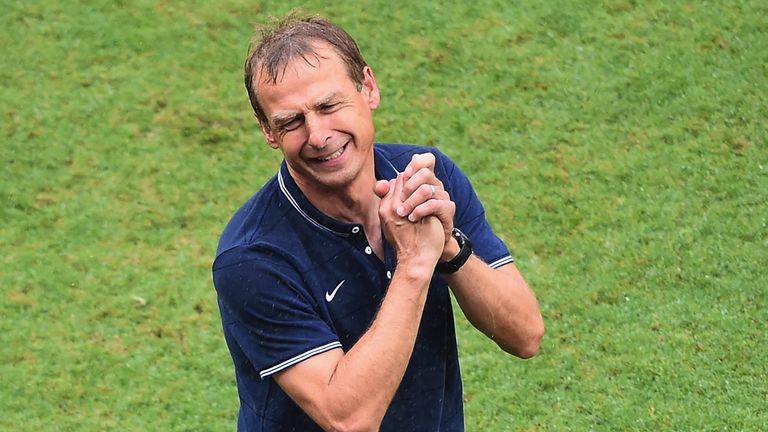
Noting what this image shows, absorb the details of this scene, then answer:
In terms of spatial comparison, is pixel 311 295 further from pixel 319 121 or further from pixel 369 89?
pixel 369 89

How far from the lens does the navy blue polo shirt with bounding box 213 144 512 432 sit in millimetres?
3326

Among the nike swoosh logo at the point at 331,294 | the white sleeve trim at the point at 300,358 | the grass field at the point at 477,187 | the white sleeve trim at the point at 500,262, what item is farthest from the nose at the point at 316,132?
the grass field at the point at 477,187

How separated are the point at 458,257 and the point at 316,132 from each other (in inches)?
22.9

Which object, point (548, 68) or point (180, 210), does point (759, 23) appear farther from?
point (180, 210)

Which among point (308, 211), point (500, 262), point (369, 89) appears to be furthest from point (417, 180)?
point (500, 262)

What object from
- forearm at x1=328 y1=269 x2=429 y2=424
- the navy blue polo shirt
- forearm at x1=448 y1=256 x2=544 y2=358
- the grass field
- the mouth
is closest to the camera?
forearm at x1=328 y1=269 x2=429 y2=424

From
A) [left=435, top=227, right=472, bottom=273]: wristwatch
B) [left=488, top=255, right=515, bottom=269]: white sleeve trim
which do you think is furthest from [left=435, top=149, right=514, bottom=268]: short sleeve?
[left=435, top=227, right=472, bottom=273]: wristwatch

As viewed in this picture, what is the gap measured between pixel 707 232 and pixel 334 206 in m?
4.79

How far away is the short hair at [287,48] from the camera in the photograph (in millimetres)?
3418

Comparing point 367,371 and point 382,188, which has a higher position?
point 382,188

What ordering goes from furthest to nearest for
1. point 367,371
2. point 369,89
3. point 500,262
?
point 500,262
point 369,89
point 367,371

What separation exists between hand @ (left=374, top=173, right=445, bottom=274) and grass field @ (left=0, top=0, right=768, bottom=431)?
11.3 ft

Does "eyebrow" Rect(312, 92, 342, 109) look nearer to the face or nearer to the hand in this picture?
the face

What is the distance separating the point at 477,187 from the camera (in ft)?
27.9
